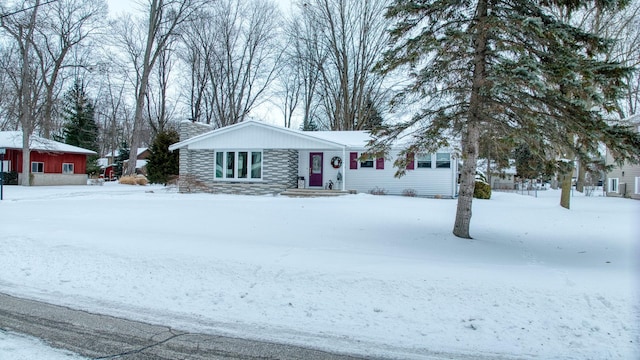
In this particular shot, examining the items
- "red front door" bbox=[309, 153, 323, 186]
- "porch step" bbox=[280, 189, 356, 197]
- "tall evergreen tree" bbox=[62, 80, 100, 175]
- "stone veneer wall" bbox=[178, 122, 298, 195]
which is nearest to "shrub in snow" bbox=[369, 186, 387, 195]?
"porch step" bbox=[280, 189, 356, 197]

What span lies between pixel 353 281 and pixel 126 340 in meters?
2.90

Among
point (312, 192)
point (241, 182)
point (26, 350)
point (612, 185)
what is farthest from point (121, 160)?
point (26, 350)

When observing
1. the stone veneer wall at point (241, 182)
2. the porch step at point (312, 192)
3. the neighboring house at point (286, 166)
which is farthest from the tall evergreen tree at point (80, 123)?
the porch step at point (312, 192)

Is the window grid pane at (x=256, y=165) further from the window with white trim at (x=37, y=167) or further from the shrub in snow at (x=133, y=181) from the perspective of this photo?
the window with white trim at (x=37, y=167)

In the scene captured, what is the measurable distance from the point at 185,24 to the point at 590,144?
106 feet

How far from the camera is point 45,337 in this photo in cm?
388

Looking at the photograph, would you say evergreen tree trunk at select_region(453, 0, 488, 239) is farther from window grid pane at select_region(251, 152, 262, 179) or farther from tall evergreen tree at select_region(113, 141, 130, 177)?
tall evergreen tree at select_region(113, 141, 130, 177)

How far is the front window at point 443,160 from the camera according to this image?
20328 mm

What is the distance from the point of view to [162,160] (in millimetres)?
26453

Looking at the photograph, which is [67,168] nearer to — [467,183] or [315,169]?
[315,169]

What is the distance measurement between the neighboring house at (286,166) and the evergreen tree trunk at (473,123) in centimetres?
1089

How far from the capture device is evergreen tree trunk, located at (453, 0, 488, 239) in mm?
7766

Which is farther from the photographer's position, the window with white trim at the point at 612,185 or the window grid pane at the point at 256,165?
the window with white trim at the point at 612,185

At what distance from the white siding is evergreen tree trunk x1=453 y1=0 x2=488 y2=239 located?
35.9 feet
